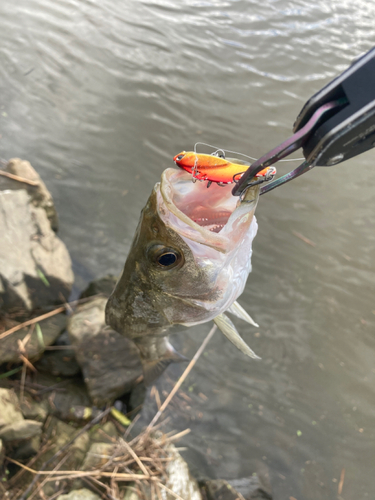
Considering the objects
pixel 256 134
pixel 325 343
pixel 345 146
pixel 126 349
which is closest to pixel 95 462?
pixel 126 349

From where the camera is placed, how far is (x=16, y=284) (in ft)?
10.4

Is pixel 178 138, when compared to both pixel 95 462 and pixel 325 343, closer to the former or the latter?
pixel 325 343

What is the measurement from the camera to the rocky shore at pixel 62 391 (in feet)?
8.80

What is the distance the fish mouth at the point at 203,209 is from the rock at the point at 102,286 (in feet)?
8.19

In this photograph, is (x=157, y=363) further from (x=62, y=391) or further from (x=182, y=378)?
(x=62, y=391)

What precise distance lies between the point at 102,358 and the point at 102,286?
872 millimetres

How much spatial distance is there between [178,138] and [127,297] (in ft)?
12.7

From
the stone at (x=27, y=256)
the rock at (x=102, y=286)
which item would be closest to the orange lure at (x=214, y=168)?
the stone at (x=27, y=256)

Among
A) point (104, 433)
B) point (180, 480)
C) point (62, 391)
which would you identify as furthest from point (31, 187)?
point (180, 480)

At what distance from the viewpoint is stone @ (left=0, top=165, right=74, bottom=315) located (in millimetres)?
3176

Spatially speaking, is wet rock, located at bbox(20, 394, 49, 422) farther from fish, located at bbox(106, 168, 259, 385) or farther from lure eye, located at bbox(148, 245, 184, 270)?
lure eye, located at bbox(148, 245, 184, 270)

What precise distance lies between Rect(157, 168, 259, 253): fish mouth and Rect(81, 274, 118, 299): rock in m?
2.50

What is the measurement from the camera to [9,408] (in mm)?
2756

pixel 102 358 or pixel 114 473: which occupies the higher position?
pixel 102 358
